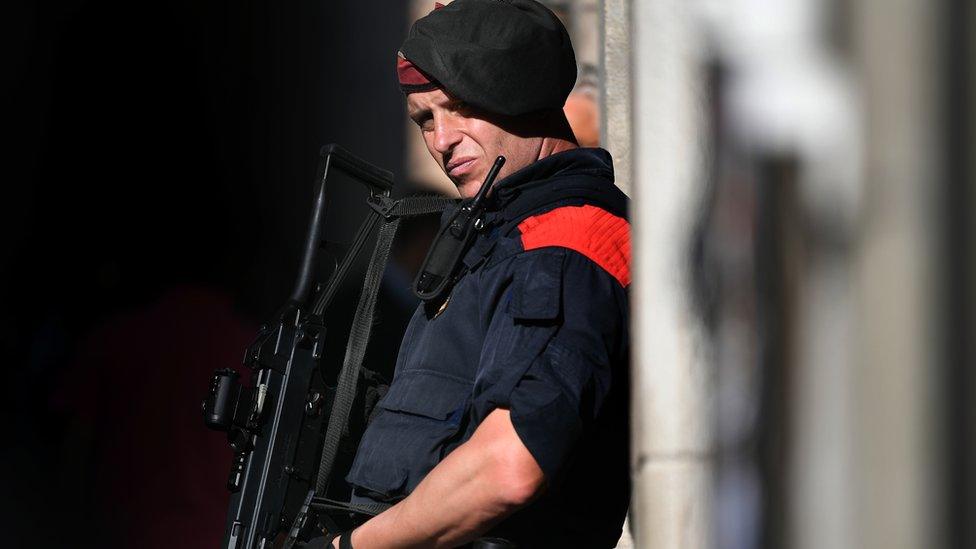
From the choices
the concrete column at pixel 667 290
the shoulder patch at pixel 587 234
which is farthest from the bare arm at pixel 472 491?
the concrete column at pixel 667 290

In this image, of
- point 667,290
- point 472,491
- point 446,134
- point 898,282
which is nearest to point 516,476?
point 472,491

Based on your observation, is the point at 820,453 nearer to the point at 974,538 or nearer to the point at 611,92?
the point at 974,538

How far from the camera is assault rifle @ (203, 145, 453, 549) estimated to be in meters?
1.99

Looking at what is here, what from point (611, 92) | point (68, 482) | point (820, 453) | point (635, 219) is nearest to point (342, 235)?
→ point (611, 92)

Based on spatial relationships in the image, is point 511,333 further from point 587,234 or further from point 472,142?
point 472,142

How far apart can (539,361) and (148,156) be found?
2.57m

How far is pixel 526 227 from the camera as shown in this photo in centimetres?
169

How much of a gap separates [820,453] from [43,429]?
11.0 ft

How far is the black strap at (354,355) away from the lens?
199 cm

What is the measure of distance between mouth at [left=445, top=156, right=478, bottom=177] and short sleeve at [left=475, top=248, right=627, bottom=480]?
259 millimetres

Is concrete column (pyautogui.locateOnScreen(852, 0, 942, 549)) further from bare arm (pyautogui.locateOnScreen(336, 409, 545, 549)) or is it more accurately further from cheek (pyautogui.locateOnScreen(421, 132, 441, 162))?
cheek (pyautogui.locateOnScreen(421, 132, 441, 162))

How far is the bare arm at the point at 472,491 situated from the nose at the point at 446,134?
19.0 inches

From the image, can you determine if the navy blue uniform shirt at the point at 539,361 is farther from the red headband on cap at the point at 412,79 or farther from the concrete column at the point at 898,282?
the concrete column at the point at 898,282

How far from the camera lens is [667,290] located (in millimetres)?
737
